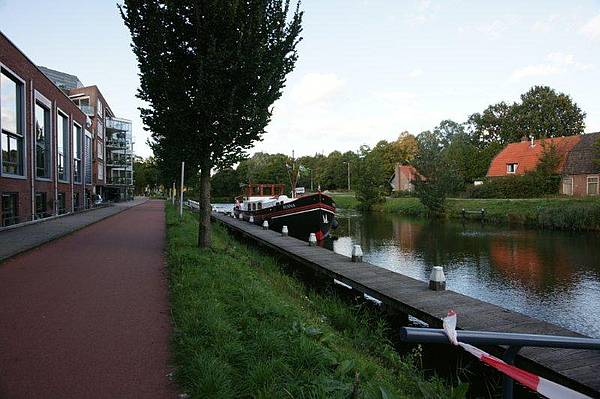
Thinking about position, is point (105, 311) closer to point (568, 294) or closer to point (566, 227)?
point (568, 294)

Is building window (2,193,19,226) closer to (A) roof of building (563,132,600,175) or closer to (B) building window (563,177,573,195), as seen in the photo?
(A) roof of building (563,132,600,175)

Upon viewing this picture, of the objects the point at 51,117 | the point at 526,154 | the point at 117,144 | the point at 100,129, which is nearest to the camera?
the point at 51,117

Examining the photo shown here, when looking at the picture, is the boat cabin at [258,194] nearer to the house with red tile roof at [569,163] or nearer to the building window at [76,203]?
the building window at [76,203]

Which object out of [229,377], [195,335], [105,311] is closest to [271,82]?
[105,311]

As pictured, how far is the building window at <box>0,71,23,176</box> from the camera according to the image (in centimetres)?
1906

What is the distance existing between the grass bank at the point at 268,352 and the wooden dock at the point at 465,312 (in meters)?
0.86

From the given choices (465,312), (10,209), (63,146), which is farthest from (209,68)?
(63,146)

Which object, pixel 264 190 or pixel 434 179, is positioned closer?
pixel 264 190

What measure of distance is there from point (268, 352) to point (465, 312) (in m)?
4.05

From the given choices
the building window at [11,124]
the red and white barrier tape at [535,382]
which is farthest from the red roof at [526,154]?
the red and white barrier tape at [535,382]

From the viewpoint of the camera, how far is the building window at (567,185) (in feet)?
130

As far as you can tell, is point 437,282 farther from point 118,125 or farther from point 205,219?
point 118,125

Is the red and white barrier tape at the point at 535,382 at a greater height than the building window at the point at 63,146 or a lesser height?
lesser

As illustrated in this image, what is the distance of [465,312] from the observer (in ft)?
23.7
